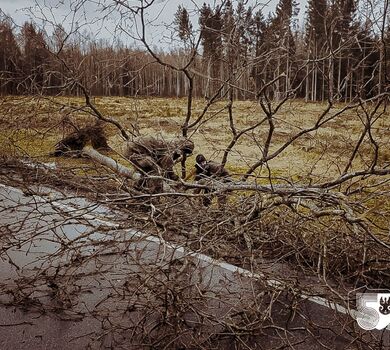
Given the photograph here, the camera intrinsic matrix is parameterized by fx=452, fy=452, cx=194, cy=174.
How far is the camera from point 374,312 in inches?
132

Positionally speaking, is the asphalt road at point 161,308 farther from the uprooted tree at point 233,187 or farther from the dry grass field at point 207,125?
the dry grass field at point 207,125

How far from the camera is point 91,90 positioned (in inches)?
268

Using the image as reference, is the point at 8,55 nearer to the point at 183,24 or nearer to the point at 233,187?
the point at 183,24

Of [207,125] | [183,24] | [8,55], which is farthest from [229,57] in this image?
[8,55]

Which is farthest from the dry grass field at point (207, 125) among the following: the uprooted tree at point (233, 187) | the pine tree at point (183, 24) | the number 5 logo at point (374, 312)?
the number 5 logo at point (374, 312)

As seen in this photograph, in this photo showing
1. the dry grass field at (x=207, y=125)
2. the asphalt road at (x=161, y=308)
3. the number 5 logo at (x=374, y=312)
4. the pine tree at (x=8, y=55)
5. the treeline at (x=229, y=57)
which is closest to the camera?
the number 5 logo at (x=374, y=312)

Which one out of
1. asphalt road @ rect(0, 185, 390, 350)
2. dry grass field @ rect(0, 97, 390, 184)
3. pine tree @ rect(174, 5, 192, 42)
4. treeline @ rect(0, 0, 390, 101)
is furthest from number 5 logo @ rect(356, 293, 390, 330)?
pine tree @ rect(174, 5, 192, 42)

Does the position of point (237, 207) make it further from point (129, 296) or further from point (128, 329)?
point (128, 329)

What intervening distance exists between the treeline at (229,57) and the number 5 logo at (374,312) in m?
2.96

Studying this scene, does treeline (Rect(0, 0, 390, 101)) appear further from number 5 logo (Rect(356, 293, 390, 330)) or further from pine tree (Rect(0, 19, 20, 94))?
number 5 logo (Rect(356, 293, 390, 330))

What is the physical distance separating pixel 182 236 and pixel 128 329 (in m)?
1.29

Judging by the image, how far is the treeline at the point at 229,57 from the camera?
6023mm

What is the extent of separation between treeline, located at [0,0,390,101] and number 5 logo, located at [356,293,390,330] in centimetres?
296

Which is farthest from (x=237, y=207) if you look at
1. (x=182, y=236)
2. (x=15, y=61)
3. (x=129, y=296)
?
(x=15, y=61)
